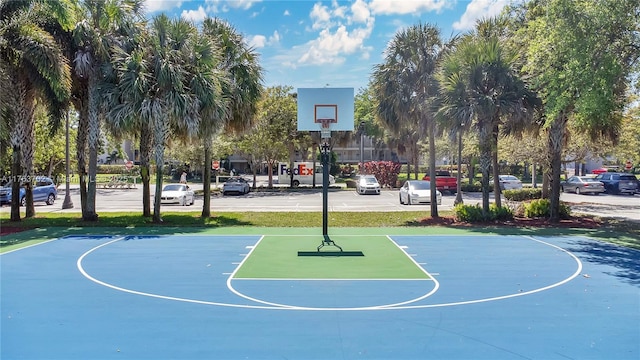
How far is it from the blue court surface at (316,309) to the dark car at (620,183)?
27082 mm

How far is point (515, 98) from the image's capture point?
19.5 m

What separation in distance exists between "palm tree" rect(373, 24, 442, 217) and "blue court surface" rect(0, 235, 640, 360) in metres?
10.2

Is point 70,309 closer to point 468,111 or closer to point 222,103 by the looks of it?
point 222,103

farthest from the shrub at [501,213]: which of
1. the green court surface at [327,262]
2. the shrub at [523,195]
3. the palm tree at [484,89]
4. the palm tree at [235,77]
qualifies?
the palm tree at [235,77]

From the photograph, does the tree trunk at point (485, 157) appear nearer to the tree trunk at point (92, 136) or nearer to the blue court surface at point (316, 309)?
the blue court surface at point (316, 309)

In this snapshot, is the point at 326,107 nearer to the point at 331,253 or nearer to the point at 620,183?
the point at 331,253

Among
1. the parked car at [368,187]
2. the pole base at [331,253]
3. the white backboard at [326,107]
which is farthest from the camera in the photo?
the parked car at [368,187]

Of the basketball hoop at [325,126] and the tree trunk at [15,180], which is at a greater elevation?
the basketball hoop at [325,126]

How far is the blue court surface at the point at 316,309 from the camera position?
6965mm

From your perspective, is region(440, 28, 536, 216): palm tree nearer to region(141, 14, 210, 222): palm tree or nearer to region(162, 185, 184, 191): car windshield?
region(141, 14, 210, 222): palm tree

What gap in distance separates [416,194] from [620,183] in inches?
759

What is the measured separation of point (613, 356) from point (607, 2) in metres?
11.4

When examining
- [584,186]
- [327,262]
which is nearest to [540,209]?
[327,262]

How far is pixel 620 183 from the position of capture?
122 feet
